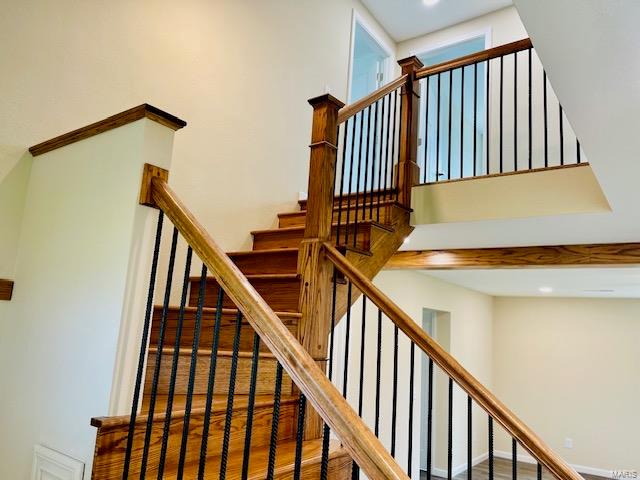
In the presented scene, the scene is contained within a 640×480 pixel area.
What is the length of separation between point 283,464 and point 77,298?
0.90 m

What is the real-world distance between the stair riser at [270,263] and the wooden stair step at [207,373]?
0.73 metres

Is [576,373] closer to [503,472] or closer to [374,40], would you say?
[503,472]

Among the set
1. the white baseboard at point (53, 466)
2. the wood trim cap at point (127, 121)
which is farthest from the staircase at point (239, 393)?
the wood trim cap at point (127, 121)

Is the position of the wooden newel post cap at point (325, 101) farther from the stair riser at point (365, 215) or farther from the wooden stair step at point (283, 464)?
the wooden stair step at point (283, 464)

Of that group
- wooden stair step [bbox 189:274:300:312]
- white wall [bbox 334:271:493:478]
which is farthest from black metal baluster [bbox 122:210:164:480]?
white wall [bbox 334:271:493:478]

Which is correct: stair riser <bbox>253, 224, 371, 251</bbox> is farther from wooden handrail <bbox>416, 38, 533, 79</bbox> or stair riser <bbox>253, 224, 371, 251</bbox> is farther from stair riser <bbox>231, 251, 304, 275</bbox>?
wooden handrail <bbox>416, 38, 533, 79</bbox>

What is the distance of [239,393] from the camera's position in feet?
6.46

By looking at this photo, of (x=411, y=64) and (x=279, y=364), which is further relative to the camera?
(x=411, y=64)

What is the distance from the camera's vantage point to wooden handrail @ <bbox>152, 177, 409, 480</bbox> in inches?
37.8

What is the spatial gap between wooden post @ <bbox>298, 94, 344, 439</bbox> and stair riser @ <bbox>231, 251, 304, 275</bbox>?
472 mm

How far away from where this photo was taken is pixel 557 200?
2.67 metres

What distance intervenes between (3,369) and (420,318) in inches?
169

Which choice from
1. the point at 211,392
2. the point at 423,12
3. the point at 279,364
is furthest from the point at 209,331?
the point at 423,12

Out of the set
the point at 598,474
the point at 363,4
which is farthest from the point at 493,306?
the point at 363,4
